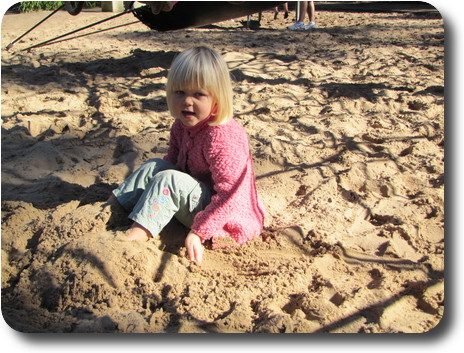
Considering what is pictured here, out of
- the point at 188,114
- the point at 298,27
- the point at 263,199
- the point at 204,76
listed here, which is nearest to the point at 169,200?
the point at 188,114

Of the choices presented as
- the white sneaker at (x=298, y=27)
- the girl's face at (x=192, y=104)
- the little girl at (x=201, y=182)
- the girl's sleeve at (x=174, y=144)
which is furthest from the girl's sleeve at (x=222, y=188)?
the white sneaker at (x=298, y=27)

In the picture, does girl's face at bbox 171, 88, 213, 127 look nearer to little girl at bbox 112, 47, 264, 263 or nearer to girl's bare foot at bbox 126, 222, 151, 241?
little girl at bbox 112, 47, 264, 263

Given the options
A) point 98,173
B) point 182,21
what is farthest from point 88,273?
point 182,21

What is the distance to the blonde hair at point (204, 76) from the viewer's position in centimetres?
221

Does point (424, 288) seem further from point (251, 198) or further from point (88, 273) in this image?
point (88, 273)

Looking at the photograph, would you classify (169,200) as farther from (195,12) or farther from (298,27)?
(298,27)

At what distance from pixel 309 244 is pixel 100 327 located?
1.06m

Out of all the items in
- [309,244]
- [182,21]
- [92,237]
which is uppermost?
[182,21]

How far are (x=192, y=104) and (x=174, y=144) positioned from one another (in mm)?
440

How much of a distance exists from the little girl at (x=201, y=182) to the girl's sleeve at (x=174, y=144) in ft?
0.69

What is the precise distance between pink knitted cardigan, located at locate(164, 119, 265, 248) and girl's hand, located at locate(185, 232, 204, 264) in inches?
1.3

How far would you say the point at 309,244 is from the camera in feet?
7.95

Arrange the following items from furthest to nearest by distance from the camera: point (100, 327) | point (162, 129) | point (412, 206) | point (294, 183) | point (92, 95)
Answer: point (92, 95), point (162, 129), point (294, 183), point (412, 206), point (100, 327)

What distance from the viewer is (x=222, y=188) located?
2.29 metres
